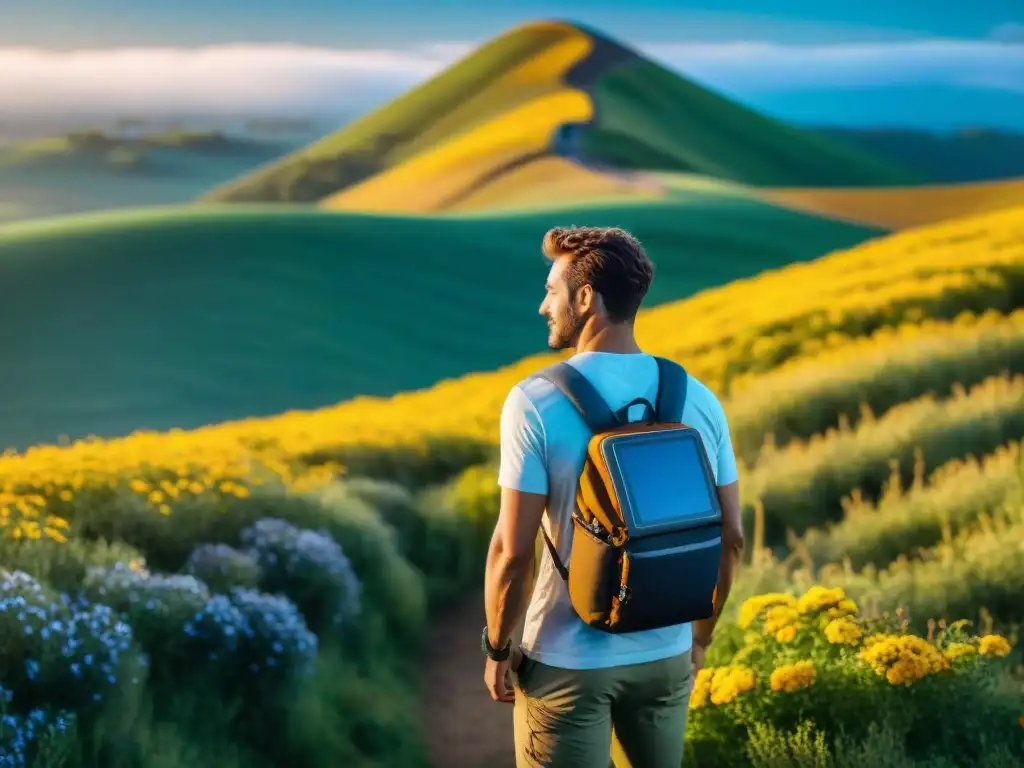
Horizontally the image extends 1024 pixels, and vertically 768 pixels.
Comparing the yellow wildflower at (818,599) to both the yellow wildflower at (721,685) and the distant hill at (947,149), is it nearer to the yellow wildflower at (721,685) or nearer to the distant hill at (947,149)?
the yellow wildflower at (721,685)

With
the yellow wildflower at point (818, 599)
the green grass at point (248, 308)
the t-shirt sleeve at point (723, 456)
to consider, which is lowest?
the yellow wildflower at point (818, 599)

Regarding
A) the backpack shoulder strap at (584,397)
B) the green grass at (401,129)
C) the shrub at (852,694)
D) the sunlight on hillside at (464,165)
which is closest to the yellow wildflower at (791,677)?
the shrub at (852,694)

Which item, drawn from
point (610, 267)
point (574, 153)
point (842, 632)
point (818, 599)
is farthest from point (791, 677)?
point (574, 153)

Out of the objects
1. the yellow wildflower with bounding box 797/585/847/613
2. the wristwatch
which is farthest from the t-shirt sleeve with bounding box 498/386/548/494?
the yellow wildflower with bounding box 797/585/847/613

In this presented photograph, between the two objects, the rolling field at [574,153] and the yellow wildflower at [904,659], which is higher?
the rolling field at [574,153]

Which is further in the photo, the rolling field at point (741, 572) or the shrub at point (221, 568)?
the shrub at point (221, 568)

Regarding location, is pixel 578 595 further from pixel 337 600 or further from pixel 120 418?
pixel 120 418

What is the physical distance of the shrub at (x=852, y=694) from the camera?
16.4ft

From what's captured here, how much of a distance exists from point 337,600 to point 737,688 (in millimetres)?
3247

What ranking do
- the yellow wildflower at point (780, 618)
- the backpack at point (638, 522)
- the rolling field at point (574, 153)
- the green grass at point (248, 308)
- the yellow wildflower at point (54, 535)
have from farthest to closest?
the rolling field at point (574, 153), the green grass at point (248, 308), the yellow wildflower at point (54, 535), the yellow wildflower at point (780, 618), the backpack at point (638, 522)

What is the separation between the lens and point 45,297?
2797 centimetres

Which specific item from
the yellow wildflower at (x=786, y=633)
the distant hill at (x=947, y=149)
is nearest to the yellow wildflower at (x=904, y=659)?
the yellow wildflower at (x=786, y=633)

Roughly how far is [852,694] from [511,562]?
2.63 m

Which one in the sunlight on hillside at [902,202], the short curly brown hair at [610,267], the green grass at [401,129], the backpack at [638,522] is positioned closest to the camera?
the backpack at [638,522]
